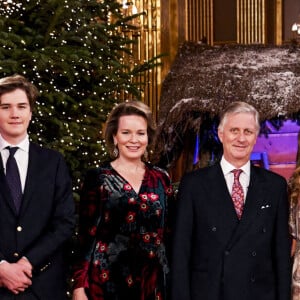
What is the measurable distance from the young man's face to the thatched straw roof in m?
4.50

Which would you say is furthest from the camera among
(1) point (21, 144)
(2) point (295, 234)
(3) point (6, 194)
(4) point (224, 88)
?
(4) point (224, 88)

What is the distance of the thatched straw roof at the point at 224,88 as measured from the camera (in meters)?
8.12

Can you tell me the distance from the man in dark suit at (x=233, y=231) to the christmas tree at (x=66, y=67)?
1.73m

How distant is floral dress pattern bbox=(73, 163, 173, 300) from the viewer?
3.76 m

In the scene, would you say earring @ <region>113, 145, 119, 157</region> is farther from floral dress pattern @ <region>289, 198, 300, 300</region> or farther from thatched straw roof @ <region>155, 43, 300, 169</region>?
thatched straw roof @ <region>155, 43, 300, 169</region>

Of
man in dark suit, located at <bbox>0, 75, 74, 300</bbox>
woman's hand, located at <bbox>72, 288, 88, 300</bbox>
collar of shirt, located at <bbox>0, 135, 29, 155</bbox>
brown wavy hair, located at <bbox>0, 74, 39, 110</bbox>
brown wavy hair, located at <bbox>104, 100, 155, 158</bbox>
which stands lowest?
woman's hand, located at <bbox>72, 288, 88, 300</bbox>

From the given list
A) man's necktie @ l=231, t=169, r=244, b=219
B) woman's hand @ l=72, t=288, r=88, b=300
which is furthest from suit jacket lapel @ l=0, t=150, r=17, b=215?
man's necktie @ l=231, t=169, r=244, b=219

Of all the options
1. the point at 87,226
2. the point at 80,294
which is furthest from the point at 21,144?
the point at 80,294

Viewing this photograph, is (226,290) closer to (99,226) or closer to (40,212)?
(99,226)

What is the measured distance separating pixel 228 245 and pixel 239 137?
50 cm

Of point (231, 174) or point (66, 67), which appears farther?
point (66, 67)

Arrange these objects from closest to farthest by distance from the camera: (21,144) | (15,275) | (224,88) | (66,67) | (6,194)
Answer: (15,275) → (6,194) → (21,144) → (66,67) → (224,88)

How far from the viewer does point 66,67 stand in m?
5.27

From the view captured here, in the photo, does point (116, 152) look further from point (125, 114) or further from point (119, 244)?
point (119, 244)
